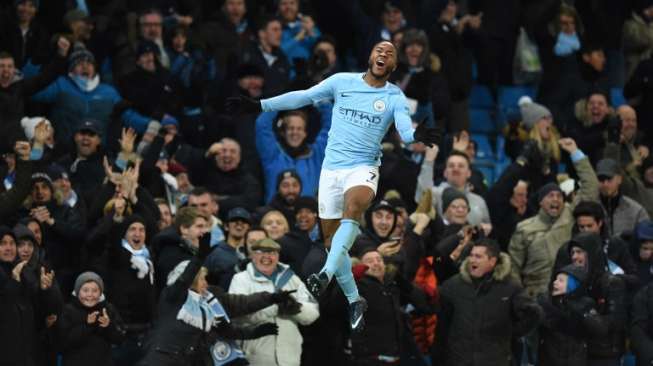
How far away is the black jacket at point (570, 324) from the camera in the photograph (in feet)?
52.5

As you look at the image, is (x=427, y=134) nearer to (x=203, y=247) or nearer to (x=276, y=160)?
(x=203, y=247)

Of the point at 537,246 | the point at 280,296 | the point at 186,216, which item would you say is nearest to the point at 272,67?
the point at 186,216

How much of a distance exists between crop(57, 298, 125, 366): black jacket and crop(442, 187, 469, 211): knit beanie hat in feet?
12.6

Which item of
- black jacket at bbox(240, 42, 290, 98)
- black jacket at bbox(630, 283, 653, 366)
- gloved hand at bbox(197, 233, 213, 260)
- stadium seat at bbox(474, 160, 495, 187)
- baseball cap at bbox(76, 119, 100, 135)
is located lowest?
black jacket at bbox(630, 283, 653, 366)

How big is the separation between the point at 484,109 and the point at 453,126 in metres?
1.70

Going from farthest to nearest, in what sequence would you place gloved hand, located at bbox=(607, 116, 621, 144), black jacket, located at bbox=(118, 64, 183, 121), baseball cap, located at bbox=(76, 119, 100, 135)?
gloved hand, located at bbox=(607, 116, 621, 144) → black jacket, located at bbox=(118, 64, 183, 121) → baseball cap, located at bbox=(76, 119, 100, 135)

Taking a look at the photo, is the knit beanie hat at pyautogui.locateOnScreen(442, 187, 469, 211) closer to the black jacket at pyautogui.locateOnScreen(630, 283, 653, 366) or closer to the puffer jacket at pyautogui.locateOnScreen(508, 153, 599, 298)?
the puffer jacket at pyautogui.locateOnScreen(508, 153, 599, 298)

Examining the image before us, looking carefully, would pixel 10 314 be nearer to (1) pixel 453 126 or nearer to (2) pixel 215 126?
(2) pixel 215 126

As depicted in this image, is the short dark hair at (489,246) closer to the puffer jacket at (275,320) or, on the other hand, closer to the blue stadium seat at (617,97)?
the puffer jacket at (275,320)

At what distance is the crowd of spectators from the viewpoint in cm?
1548

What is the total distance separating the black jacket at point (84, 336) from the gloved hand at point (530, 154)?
536 cm

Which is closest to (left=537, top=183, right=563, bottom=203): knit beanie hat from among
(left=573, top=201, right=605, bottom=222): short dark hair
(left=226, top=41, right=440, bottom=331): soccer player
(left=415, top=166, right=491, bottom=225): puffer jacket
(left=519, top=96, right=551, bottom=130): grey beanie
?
(left=573, top=201, right=605, bottom=222): short dark hair

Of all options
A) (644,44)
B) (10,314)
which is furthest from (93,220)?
(644,44)

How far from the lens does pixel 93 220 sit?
16219 millimetres
